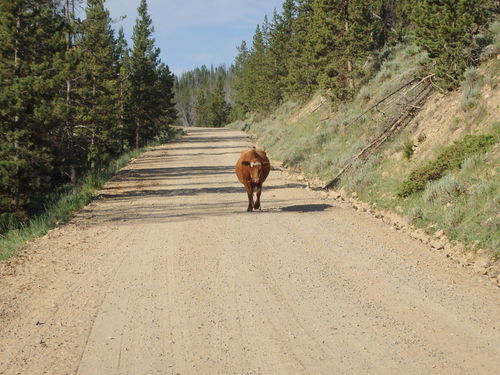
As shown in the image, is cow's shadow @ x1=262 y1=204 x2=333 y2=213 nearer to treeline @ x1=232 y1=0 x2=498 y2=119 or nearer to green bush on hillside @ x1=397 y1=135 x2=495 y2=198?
green bush on hillside @ x1=397 y1=135 x2=495 y2=198

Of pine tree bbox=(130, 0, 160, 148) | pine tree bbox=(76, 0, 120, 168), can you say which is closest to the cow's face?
pine tree bbox=(76, 0, 120, 168)

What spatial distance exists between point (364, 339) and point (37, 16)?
1777 centimetres

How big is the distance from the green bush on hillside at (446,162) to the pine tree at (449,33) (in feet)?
12.2

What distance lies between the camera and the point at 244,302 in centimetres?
672

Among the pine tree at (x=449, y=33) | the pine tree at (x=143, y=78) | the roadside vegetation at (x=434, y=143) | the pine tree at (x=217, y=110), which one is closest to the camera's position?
the roadside vegetation at (x=434, y=143)

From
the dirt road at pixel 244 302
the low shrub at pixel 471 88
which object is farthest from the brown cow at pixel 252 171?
the low shrub at pixel 471 88

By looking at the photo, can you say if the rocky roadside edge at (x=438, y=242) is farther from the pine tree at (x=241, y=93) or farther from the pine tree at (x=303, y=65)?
the pine tree at (x=241, y=93)

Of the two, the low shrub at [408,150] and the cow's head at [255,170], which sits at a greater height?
the low shrub at [408,150]

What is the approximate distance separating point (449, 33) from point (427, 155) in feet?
12.4

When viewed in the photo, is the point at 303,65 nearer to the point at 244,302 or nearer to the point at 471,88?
the point at 471,88

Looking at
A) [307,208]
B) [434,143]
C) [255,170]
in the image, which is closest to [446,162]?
[434,143]

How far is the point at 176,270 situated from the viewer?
822 centimetres

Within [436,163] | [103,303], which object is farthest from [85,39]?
[103,303]

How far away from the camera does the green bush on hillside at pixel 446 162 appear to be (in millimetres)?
11375
